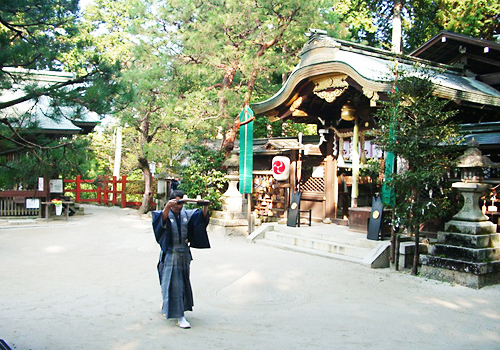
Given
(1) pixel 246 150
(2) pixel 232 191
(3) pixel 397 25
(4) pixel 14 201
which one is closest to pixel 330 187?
(1) pixel 246 150

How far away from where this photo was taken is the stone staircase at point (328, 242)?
8.81m

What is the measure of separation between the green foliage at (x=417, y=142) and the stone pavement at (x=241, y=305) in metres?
1.37

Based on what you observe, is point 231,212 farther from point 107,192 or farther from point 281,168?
point 107,192

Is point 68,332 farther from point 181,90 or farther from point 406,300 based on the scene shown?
point 181,90

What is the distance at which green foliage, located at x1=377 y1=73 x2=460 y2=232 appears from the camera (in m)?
7.71

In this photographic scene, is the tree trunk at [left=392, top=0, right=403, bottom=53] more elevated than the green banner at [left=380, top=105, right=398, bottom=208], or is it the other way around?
the tree trunk at [left=392, top=0, right=403, bottom=53]

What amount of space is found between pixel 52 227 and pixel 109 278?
860cm

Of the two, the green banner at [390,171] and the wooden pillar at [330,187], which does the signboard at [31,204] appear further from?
the green banner at [390,171]

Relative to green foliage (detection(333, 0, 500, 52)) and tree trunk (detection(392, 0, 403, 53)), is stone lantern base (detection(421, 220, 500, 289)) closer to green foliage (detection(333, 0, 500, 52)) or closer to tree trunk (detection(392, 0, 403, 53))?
green foliage (detection(333, 0, 500, 52))

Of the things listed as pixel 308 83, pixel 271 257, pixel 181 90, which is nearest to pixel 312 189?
pixel 308 83

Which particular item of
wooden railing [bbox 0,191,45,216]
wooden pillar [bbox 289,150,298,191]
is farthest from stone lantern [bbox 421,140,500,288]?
wooden railing [bbox 0,191,45,216]

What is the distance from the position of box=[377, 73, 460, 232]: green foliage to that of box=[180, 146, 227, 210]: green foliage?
6669 millimetres

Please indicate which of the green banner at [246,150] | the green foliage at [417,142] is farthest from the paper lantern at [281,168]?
the green foliage at [417,142]

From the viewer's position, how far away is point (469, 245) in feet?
24.1
